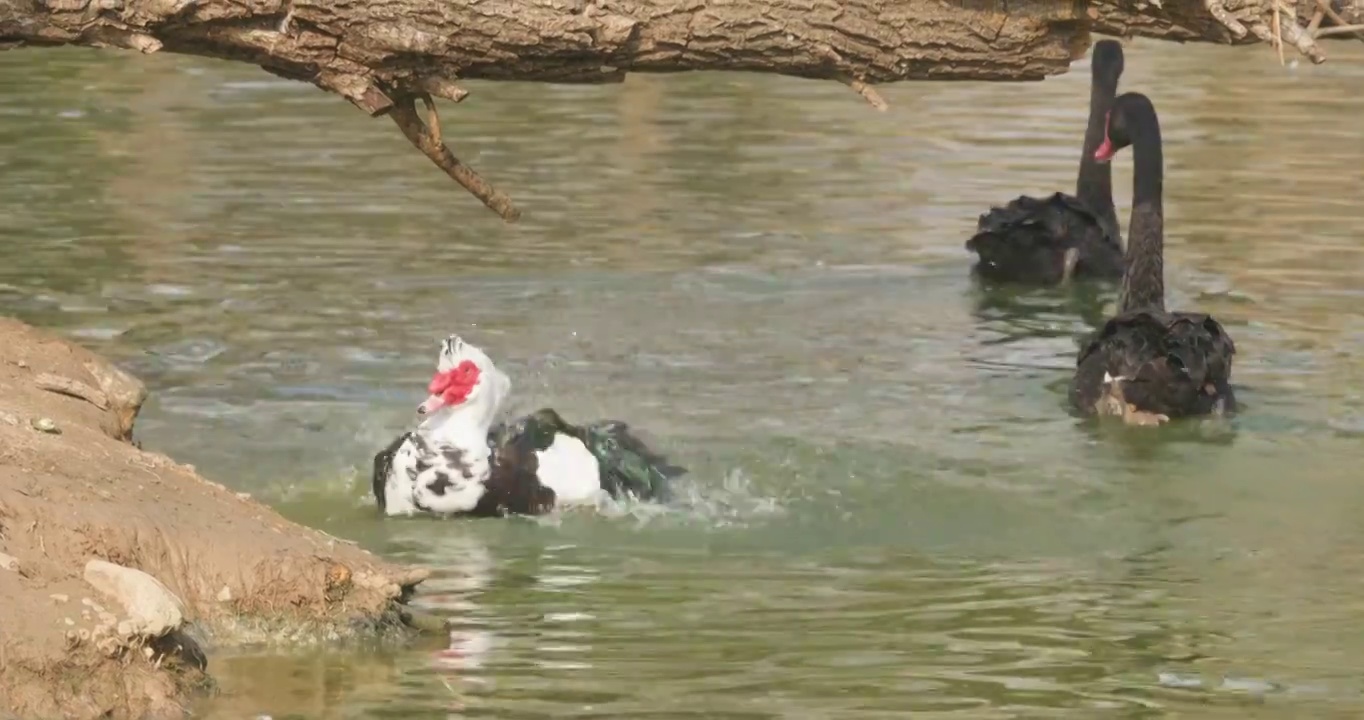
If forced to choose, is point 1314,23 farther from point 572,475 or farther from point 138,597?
point 138,597

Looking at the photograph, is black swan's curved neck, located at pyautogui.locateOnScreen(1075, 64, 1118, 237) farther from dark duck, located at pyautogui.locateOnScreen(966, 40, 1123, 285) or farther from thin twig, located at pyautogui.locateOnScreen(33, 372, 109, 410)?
thin twig, located at pyautogui.locateOnScreen(33, 372, 109, 410)

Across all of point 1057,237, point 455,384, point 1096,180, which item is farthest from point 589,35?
point 1096,180

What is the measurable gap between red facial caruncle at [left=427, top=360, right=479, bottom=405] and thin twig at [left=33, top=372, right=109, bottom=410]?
1.40 meters

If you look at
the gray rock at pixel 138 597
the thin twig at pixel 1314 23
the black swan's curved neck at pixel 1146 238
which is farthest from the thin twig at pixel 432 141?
the black swan's curved neck at pixel 1146 238

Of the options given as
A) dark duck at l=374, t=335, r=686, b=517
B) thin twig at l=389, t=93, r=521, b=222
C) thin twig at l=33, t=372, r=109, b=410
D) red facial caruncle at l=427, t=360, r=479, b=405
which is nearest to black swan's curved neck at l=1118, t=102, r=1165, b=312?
dark duck at l=374, t=335, r=686, b=517

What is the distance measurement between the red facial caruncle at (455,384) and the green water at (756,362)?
0.52 metres

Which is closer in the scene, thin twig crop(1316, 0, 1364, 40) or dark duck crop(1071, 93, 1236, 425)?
thin twig crop(1316, 0, 1364, 40)

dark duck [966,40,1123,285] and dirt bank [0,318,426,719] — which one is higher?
dirt bank [0,318,426,719]

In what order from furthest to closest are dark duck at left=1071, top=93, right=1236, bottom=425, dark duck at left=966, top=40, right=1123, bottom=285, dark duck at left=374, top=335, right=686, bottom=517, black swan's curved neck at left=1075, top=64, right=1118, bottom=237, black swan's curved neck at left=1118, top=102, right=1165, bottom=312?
black swan's curved neck at left=1075, top=64, right=1118, bottom=237 < dark duck at left=966, top=40, right=1123, bottom=285 < black swan's curved neck at left=1118, top=102, right=1165, bottom=312 < dark duck at left=1071, top=93, right=1236, bottom=425 < dark duck at left=374, top=335, right=686, bottom=517

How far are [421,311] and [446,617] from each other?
5285mm

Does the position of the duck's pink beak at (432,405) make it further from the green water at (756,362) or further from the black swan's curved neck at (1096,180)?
the black swan's curved neck at (1096,180)

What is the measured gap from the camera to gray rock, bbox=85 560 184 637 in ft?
20.8

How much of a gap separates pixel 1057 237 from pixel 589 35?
256 inches

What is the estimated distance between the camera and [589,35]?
26.5ft
